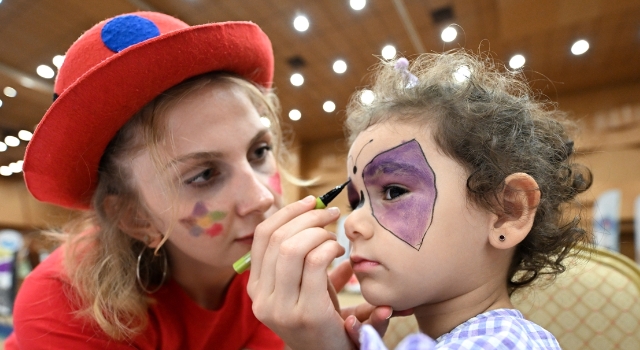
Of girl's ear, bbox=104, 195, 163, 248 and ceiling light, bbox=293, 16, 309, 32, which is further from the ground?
ceiling light, bbox=293, 16, 309, 32

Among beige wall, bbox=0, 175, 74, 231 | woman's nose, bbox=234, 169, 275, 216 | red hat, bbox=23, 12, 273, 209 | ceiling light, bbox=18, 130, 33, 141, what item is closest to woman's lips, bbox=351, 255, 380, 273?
woman's nose, bbox=234, 169, 275, 216

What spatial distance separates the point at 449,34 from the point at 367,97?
2.82ft

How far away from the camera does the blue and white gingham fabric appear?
1.21 feet

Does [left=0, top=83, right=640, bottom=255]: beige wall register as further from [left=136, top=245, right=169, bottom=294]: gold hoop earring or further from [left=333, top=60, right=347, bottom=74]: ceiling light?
[left=136, top=245, right=169, bottom=294]: gold hoop earring

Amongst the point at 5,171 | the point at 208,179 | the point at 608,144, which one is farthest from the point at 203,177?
the point at 608,144

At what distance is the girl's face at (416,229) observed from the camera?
57 centimetres

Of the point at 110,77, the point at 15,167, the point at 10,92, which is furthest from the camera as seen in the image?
the point at 10,92

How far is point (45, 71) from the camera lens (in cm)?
108

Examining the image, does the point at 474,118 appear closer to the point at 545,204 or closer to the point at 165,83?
the point at 545,204

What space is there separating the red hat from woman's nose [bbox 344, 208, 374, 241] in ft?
1.44

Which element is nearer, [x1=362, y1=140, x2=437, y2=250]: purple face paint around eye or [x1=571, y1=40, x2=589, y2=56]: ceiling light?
[x1=362, y1=140, x2=437, y2=250]: purple face paint around eye

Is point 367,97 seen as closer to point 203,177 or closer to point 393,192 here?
point 393,192

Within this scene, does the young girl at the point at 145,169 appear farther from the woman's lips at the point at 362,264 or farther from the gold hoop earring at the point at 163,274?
the woman's lips at the point at 362,264

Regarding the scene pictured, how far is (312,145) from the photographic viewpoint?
2.58 m
